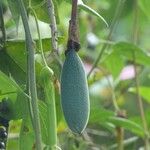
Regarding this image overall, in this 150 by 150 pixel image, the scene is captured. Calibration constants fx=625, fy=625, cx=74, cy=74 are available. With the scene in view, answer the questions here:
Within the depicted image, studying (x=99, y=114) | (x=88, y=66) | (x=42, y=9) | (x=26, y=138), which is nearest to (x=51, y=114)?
(x=26, y=138)

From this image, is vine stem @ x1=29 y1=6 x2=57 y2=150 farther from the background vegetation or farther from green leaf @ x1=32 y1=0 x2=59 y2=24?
green leaf @ x1=32 y1=0 x2=59 y2=24

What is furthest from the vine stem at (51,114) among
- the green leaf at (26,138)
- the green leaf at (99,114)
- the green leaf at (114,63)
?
the green leaf at (114,63)

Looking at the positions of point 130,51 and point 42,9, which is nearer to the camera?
point 42,9

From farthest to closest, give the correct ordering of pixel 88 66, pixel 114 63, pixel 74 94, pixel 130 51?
1. pixel 88 66
2. pixel 114 63
3. pixel 130 51
4. pixel 74 94

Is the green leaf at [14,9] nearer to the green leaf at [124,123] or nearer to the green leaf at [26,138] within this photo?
the green leaf at [26,138]

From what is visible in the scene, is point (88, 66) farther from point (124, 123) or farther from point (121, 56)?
point (124, 123)

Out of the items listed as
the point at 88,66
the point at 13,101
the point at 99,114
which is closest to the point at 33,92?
the point at 13,101

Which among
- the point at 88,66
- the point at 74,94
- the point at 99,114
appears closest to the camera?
the point at 74,94

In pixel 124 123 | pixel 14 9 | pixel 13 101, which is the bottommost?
pixel 124 123

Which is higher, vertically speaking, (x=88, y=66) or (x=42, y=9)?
(x=42, y=9)

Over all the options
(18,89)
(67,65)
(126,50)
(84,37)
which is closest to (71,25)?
(67,65)
